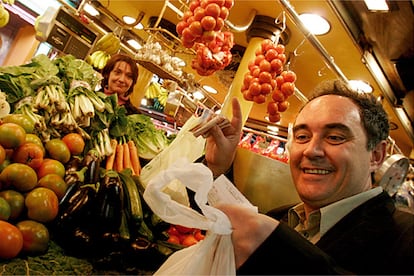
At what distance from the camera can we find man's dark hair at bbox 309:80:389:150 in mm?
1331

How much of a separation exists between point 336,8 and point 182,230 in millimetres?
3049

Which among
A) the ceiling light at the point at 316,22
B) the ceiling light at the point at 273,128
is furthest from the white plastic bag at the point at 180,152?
the ceiling light at the point at 273,128

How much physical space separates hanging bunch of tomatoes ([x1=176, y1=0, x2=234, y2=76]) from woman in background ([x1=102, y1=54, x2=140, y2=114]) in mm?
→ 675

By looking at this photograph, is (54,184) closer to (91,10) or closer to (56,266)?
(56,266)

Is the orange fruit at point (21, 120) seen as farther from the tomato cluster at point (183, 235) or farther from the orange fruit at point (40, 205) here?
the tomato cluster at point (183, 235)

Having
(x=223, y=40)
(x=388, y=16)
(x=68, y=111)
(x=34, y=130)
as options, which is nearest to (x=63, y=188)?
(x=34, y=130)

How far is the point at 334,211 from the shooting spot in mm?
1193

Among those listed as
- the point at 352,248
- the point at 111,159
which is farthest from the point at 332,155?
the point at 111,159

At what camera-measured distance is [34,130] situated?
192 cm

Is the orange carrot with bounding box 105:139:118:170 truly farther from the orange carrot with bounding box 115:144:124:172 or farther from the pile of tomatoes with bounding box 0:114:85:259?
the pile of tomatoes with bounding box 0:114:85:259

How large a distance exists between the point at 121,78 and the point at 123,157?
96 cm

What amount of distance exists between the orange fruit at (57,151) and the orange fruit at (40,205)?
398 millimetres

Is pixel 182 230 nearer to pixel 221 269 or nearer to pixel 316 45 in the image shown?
pixel 221 269

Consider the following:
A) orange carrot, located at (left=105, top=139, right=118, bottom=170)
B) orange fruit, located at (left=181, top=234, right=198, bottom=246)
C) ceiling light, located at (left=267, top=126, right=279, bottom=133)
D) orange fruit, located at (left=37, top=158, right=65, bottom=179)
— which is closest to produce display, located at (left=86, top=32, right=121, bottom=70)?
orange carrot, located at (left=105, top=139, right=118, bottom=170)
